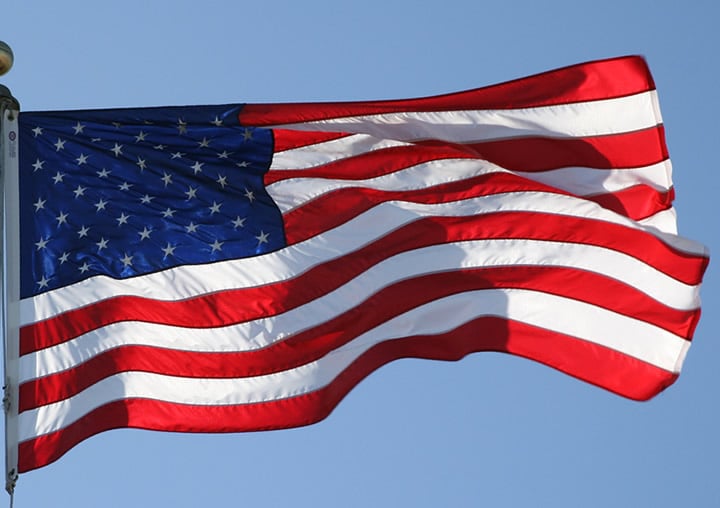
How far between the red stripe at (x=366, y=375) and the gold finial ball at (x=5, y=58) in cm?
322

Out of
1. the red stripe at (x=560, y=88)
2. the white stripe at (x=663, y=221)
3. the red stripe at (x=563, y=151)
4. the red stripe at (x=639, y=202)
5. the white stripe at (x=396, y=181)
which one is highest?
the red stripe at (x=560, y=88)

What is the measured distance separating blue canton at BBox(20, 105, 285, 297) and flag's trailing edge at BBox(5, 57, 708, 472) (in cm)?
2

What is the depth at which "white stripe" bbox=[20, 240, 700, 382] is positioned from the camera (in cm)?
1591

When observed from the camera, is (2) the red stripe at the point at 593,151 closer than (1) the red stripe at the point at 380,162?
No

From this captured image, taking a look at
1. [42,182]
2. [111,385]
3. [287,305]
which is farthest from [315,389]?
[42,182]

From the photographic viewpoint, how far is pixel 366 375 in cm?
1694

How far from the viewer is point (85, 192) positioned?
16.3 m

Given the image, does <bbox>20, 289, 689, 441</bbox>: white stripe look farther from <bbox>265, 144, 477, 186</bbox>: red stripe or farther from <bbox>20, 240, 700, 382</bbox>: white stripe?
<bbox>265, 144, 477, 186</bbox>: red stripe

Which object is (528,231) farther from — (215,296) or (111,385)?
(111,385)

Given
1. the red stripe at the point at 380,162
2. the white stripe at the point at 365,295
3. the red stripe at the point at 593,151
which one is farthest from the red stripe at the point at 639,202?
the red stripe at the point at 380,162

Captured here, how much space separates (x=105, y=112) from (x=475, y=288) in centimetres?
411

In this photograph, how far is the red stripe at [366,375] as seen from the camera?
1588 centimetres

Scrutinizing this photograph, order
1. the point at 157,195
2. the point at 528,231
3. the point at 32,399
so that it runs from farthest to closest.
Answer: the point at 528,231 → the point at 157,195 → the point at 32,399

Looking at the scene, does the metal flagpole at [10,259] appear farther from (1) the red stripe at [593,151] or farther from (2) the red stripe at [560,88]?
(1) the red stripe at [593,151]
